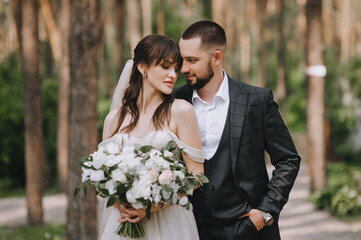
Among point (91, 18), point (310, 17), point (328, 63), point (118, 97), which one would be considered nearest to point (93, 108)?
point (91, 18)

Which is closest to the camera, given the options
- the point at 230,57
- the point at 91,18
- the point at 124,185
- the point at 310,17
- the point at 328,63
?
the point at 124,185

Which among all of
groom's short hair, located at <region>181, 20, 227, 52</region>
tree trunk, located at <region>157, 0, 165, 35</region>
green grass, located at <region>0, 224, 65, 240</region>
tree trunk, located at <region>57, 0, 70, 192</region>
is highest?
tree trunk, located at <region>157, 0, 165, 35</region>

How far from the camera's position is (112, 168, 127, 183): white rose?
270 cm

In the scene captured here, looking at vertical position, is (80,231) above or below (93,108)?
below

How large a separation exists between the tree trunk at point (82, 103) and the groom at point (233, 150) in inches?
121

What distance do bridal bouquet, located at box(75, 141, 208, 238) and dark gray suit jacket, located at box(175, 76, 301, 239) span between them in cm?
48

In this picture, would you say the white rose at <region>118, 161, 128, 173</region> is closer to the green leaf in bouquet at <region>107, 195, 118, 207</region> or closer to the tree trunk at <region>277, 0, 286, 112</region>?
the green leaf in bouquet at <region>107, 195, 118, 207</region>

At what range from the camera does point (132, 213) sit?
113 inches

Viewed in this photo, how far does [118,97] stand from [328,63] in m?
18.2

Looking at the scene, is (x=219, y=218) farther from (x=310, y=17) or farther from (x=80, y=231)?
(x=310, y=17)

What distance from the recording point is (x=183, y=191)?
2.83 meters

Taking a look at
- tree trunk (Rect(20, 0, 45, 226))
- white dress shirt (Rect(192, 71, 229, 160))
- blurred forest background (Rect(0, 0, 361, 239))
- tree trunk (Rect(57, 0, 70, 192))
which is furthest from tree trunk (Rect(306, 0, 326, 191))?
white dress shirt (Rect(192, 71, 229, 160))

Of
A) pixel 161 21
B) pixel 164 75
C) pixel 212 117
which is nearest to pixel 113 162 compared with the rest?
pixel 164 75

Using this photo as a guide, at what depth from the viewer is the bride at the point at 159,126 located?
297cm
